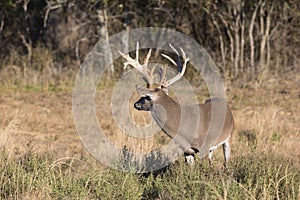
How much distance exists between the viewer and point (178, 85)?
14.4 meters

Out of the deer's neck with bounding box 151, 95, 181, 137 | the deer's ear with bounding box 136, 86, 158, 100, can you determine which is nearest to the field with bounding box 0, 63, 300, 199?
the deer's neck with bounding box 151, 95, 181, 137

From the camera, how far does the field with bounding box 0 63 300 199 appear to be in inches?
245

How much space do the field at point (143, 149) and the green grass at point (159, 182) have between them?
0.4 inches

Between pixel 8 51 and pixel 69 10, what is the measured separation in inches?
101

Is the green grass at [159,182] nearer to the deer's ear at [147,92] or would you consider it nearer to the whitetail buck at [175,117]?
the whitetail buck at [175,117]

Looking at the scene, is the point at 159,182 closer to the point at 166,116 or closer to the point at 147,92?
the point at 166,116

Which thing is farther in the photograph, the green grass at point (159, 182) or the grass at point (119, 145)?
the grass at point (119, 145)

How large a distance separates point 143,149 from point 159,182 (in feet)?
7.13

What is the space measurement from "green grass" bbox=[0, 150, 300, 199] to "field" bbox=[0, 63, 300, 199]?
11mm

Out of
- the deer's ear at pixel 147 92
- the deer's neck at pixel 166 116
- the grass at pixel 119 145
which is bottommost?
the grass at pixel 119 145

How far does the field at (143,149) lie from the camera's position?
6.23 metres

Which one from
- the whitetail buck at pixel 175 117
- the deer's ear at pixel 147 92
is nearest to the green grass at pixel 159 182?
the whitetail buck at pixel 175 117

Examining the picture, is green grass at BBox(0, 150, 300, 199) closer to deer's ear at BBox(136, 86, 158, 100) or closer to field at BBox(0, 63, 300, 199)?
field at BBox(0, 63, 300, 199)

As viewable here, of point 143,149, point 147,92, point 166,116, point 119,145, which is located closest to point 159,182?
point 166,116
